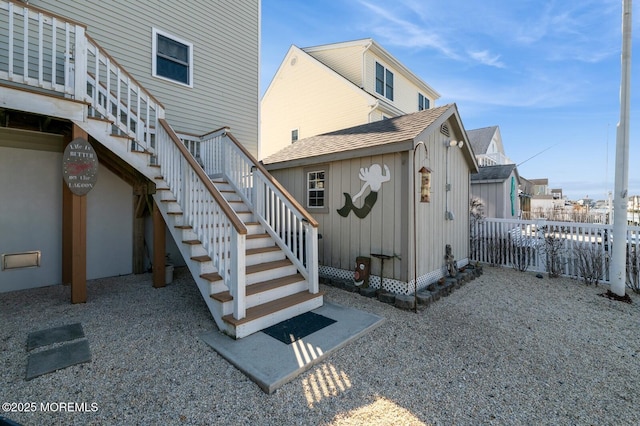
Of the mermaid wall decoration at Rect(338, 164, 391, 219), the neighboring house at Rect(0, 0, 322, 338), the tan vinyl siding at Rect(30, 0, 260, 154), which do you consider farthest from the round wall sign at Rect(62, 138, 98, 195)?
the mermaid wall decoration at Rect(338, 164, 391, 219)

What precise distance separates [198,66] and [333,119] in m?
6.51

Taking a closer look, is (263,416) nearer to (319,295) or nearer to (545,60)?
(319,295)

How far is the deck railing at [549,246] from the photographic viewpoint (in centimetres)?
577

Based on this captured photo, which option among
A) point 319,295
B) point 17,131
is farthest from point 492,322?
point 17,131

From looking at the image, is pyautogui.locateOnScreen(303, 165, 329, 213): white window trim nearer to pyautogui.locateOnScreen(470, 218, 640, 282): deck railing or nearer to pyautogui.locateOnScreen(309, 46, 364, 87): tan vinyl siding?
pyautogui.locateOnScreen(470, 218, 640, 282): deck railing

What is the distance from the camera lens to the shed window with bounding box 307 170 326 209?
611 centimetres

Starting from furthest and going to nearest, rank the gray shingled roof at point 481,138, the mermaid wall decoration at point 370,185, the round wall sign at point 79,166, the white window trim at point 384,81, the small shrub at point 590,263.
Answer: the gray shingled roof at point 481,138, the white window trim at point 384,81, the small shrub at point 590,263, the mermaid wall decoration at point 370,185, the round wall sign at point 79,166

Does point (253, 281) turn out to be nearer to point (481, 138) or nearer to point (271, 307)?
point (271, 307)

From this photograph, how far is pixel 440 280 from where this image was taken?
17.6 ft

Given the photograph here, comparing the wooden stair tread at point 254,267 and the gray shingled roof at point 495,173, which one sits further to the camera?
the gray shingled roof at point 495,173

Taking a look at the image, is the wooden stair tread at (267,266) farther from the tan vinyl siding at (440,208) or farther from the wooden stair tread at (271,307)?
the tan vinyl siding at (440,208)

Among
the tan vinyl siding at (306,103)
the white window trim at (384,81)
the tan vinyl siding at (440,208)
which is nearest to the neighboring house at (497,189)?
the white window trim at (384,81)

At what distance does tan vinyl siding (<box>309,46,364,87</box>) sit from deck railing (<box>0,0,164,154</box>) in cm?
903

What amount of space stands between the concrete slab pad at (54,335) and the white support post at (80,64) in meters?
3.25
